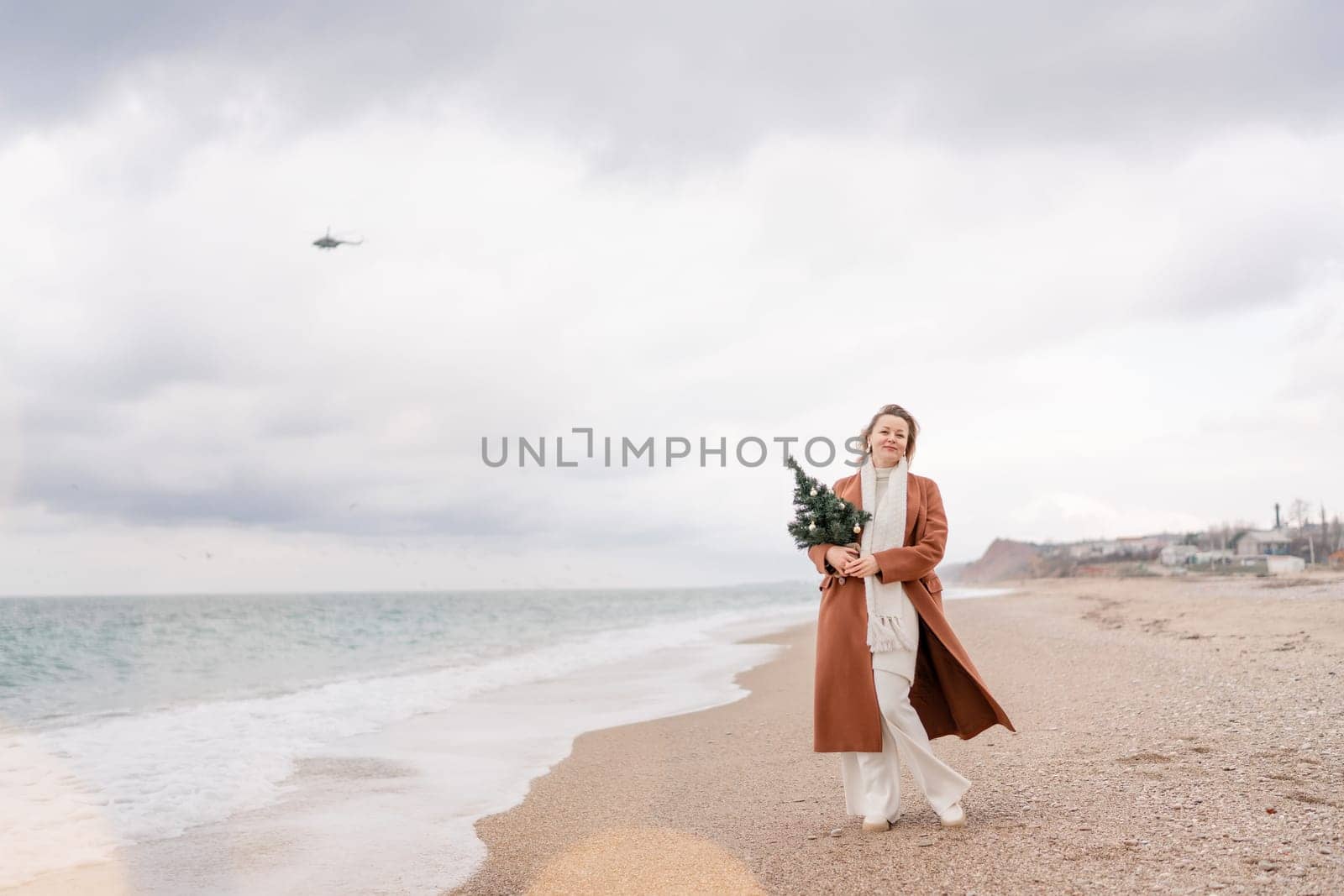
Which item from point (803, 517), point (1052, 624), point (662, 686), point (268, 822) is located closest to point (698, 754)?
point (268, 822)

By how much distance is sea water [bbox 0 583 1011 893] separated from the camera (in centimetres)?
525

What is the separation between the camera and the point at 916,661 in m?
4.52

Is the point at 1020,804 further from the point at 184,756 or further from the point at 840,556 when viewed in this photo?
the point at 184,756

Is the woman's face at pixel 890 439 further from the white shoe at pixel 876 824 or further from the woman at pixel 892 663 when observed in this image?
the white shoe at pixel 876 824

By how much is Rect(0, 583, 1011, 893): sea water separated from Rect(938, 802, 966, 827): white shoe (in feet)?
8.35

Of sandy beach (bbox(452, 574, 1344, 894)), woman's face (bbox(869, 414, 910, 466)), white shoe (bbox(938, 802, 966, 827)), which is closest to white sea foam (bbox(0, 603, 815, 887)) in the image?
sandy beach (bbox(452, 574, 1344, 894))

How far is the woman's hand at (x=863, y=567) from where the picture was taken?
4344 millimetres

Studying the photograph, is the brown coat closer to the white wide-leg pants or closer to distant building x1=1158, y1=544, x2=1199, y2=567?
the white wide-leg pants

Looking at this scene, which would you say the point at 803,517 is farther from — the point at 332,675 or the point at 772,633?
the point at 772,633

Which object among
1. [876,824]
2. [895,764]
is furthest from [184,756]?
[895,764]

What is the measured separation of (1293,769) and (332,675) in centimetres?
1738

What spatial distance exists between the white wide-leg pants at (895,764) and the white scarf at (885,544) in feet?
0.60

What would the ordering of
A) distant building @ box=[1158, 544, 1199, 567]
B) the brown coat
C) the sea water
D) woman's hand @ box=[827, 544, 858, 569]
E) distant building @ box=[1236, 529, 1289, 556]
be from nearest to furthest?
the brown coat
woman's hand @ box=[827, 544, 858, 569]
the sea water
distant building @ box=[1236, 529, 1289, 556]
distant building @ box=[1158, 544, 1199, 567]

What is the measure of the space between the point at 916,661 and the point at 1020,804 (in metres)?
1.11
